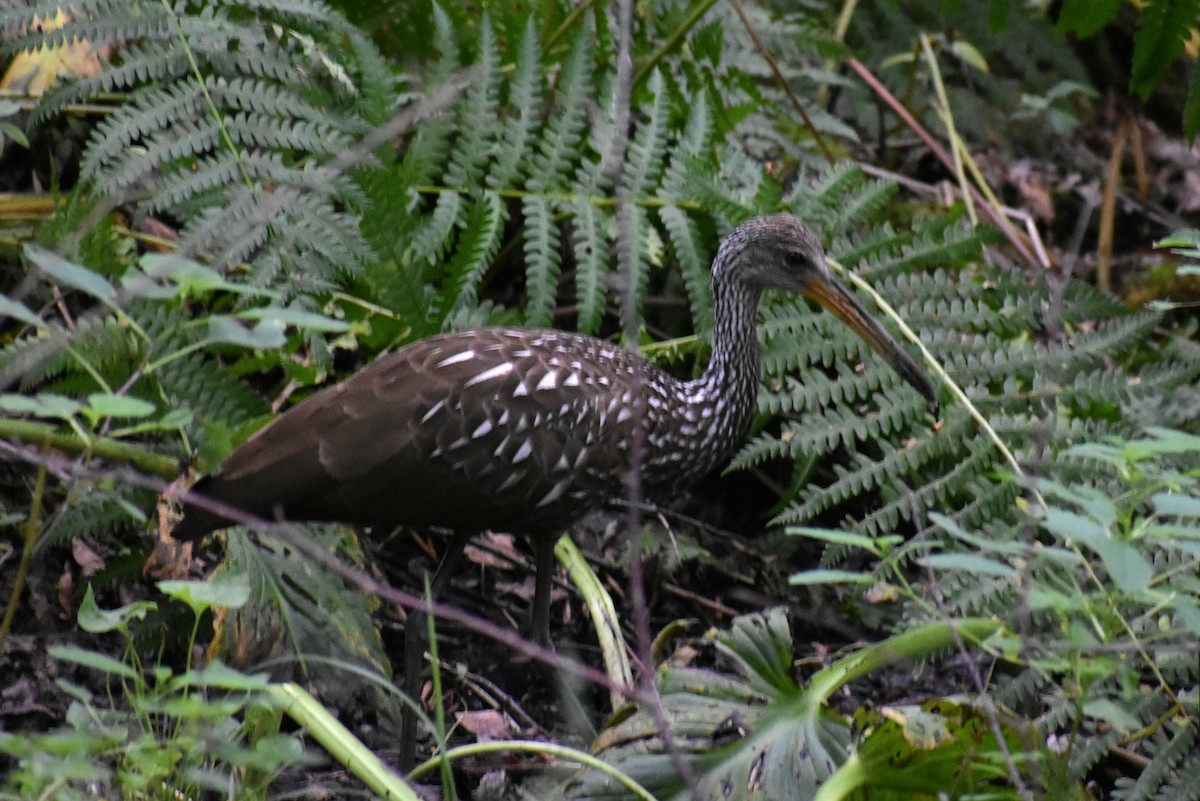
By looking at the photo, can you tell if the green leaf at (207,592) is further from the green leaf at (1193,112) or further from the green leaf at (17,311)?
the green leaf at (1193,112)

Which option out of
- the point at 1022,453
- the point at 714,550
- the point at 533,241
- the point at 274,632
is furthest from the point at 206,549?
the point at 1022,453

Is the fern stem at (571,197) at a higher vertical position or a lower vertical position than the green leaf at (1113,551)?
lower

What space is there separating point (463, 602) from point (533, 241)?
115 cm

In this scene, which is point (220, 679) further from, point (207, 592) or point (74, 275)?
point (74, 275)

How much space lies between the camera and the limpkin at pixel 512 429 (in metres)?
3.55

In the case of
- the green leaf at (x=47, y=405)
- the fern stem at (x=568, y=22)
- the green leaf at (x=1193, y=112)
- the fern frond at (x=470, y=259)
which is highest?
the fern stem at (x=568, y=22)

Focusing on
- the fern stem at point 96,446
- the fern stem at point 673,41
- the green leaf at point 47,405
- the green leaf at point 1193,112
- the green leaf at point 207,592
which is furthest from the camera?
the fern stem at point 673,41

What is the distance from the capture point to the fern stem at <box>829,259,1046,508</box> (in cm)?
409

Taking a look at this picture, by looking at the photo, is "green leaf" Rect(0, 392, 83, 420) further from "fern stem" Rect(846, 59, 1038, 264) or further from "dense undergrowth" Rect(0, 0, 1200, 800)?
"fern stem" Rect(846, 59, 1038, 264)

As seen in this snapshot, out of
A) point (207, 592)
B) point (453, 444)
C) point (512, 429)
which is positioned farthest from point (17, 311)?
point (512, 429)

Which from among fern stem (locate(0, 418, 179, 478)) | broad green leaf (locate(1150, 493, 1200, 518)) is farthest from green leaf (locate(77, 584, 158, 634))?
broad green leaf (locate(1150, 493, 1200, 518))

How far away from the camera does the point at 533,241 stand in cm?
441

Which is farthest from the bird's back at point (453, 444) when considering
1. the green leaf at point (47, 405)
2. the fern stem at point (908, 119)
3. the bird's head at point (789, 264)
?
the fern stem at point (908, 119)

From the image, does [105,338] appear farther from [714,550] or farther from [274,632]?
[714,550]
